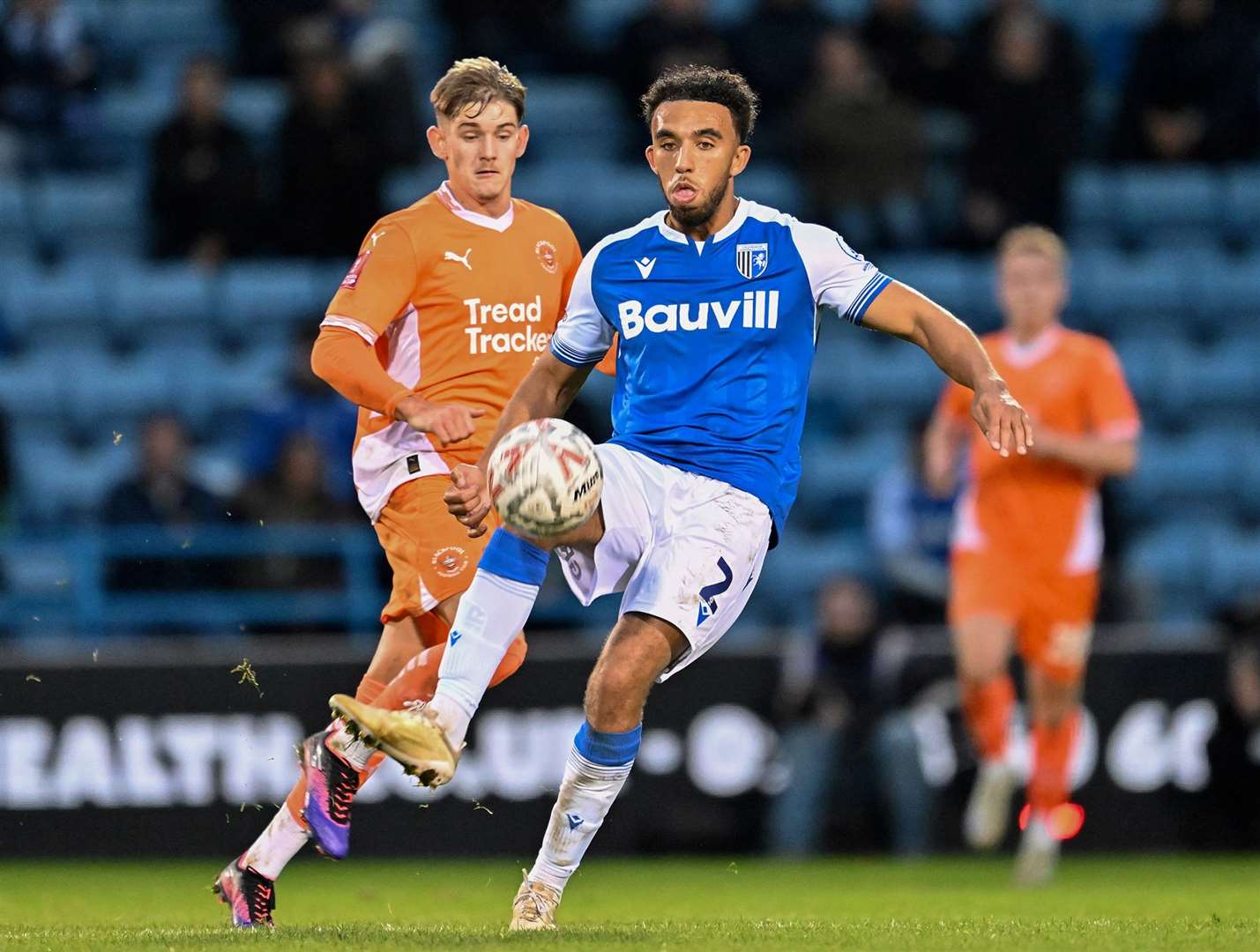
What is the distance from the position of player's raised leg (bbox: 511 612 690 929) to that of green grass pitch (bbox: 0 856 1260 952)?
14 cm

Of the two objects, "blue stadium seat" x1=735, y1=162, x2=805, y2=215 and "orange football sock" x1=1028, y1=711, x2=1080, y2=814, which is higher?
"blue stadium seat" x1=735, y1=162, x2=805, y2=215

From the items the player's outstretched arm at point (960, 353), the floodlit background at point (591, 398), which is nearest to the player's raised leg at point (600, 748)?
the player's outstretched arm at point (960, 353)

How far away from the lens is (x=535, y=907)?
5727 millimetres

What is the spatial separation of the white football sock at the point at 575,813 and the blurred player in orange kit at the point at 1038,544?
11.6 ft

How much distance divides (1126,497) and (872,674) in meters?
3.11

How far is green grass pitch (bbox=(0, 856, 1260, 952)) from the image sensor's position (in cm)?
536

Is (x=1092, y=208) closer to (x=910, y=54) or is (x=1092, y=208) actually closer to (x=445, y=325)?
(x=910, y=54)

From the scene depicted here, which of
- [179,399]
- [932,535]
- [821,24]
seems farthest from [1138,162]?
[179,399]

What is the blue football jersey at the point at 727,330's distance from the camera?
5781 millimetres

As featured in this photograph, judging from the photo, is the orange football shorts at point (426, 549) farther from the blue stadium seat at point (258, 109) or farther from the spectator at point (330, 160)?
the blue stadium seat at point (258, 109)

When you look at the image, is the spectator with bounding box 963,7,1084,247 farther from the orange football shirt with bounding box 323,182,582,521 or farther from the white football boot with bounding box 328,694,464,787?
the white football boot with bounding box 328,694,464,787

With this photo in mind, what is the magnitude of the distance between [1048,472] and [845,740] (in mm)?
2031

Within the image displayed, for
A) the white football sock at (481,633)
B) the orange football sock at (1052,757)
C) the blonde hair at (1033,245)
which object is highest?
the blonde hair at (1033,245)

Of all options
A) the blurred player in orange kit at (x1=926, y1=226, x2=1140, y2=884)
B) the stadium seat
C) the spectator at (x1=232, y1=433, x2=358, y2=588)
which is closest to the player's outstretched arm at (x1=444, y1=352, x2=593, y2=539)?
the blurred player in orange kit at (x1=926, y1=226, x2=1140, y2=884)
